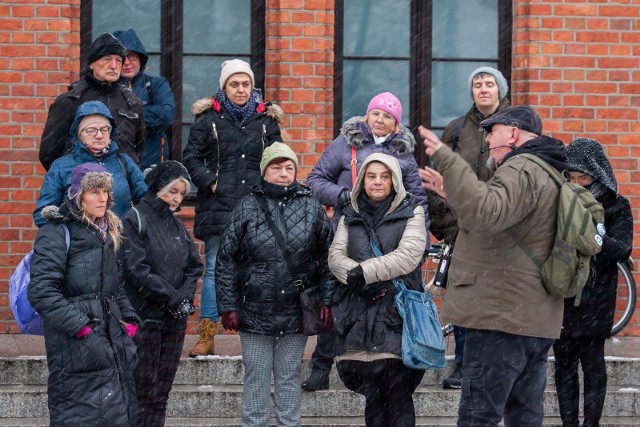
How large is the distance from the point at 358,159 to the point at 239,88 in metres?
1.07

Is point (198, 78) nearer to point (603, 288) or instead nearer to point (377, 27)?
point (377, 27)

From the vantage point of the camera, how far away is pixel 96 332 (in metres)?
6.71

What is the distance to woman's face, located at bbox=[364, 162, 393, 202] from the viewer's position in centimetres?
729

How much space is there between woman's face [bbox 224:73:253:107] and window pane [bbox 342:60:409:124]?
1.92m

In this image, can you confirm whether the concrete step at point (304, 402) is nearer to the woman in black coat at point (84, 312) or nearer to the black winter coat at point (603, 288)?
the black winter coat at point (603, 288)

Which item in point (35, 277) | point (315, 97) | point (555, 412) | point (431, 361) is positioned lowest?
point (555, 412)

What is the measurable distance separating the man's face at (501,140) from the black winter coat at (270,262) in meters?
1.41

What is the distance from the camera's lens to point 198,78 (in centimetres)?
1046

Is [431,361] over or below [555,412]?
over

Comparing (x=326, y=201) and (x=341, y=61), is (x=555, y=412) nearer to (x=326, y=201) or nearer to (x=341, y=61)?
(x=326, y=201)

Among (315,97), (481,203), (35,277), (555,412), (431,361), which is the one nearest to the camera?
(481,203)

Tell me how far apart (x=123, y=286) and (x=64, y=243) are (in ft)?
2.12

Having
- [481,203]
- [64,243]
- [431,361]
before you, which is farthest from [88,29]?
[481,203]

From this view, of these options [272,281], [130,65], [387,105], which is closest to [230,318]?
[272,281]
